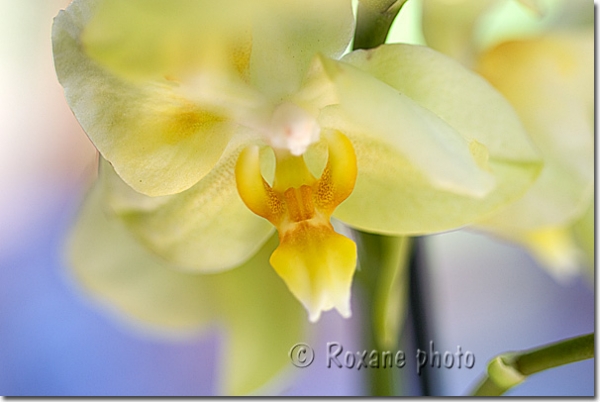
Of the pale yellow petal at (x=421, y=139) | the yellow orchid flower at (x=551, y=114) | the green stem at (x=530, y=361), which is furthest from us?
the yellow orchid flower at (x=551, y=114)

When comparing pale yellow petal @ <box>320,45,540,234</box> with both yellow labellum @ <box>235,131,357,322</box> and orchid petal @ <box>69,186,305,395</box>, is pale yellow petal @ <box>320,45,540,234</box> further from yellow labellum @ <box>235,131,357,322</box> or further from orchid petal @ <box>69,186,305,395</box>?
orchid petal @ <box>69,186,305,395</box>

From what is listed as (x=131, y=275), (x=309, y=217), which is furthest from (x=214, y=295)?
(x=309, y=217)

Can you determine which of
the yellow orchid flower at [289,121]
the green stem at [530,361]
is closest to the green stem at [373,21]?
the yellow orchid flower at [289,121]

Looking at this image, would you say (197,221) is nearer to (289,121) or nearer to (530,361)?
(289,121)

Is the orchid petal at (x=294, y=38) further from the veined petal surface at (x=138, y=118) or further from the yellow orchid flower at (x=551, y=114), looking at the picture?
the yellow orchid flower at (x=551, y=114)

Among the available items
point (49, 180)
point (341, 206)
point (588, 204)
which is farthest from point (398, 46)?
point (49, 180)

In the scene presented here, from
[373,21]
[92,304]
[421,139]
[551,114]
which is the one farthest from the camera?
[92,304]
